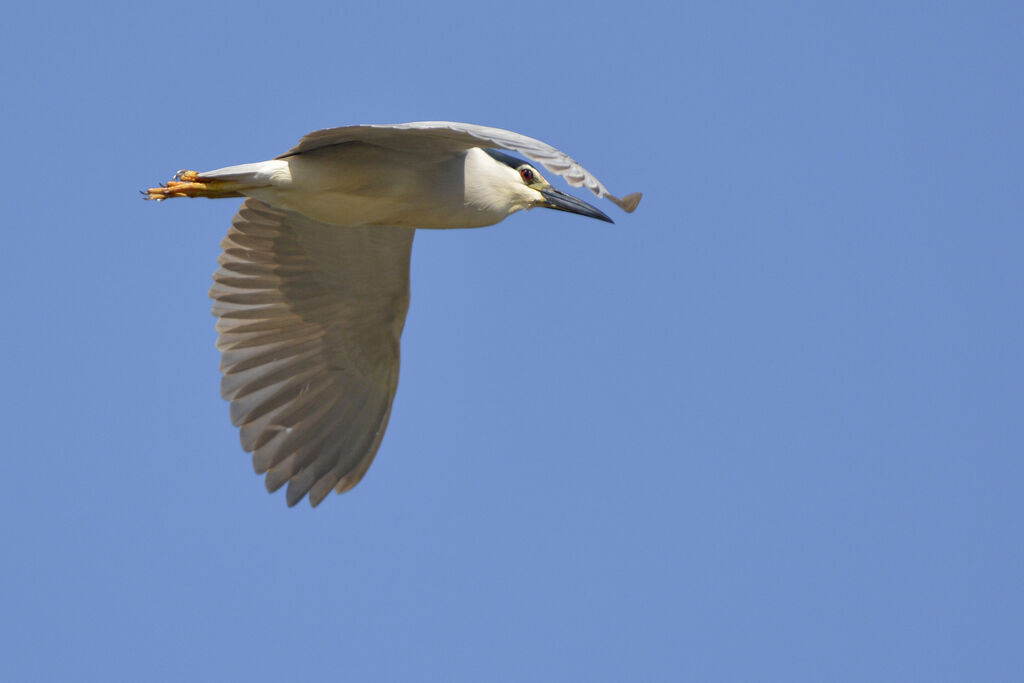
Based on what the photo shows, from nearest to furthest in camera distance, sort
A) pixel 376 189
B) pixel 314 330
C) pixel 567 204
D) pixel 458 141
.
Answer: pixel 458 141 → pixel 376 189 → pixel 567 204 → pixel 314 330

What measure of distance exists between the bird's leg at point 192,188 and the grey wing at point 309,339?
153 cm

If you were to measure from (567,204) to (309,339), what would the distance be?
2.33m

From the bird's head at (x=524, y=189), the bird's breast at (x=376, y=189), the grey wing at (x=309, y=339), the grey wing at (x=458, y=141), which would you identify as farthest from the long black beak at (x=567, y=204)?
the grey wing at (x=309, y=339)

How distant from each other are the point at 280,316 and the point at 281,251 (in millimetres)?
497

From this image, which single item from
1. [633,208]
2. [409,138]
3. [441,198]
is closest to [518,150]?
[633,208]

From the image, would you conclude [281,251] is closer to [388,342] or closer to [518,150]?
[388,342]

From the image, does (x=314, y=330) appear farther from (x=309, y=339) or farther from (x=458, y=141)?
(x=458, y=141)

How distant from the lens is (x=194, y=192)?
750cm

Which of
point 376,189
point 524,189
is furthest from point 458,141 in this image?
point 524,189

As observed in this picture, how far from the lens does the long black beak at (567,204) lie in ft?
27.4

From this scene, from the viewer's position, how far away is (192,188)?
7.47 metres

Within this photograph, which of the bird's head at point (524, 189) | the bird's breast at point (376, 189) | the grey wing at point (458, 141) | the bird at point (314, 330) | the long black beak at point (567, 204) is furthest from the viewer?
the bird at point (314, 330)

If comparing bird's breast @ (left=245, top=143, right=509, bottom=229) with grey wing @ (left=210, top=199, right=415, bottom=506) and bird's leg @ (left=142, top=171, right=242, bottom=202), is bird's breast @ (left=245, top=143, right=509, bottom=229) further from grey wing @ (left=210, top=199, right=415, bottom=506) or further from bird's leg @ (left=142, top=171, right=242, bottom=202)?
grey wing @ (left=210, top=199, right=415, bottom=506)

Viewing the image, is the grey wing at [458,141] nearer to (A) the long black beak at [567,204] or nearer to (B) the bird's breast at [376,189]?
(B) the bird's breast at [376,189]
